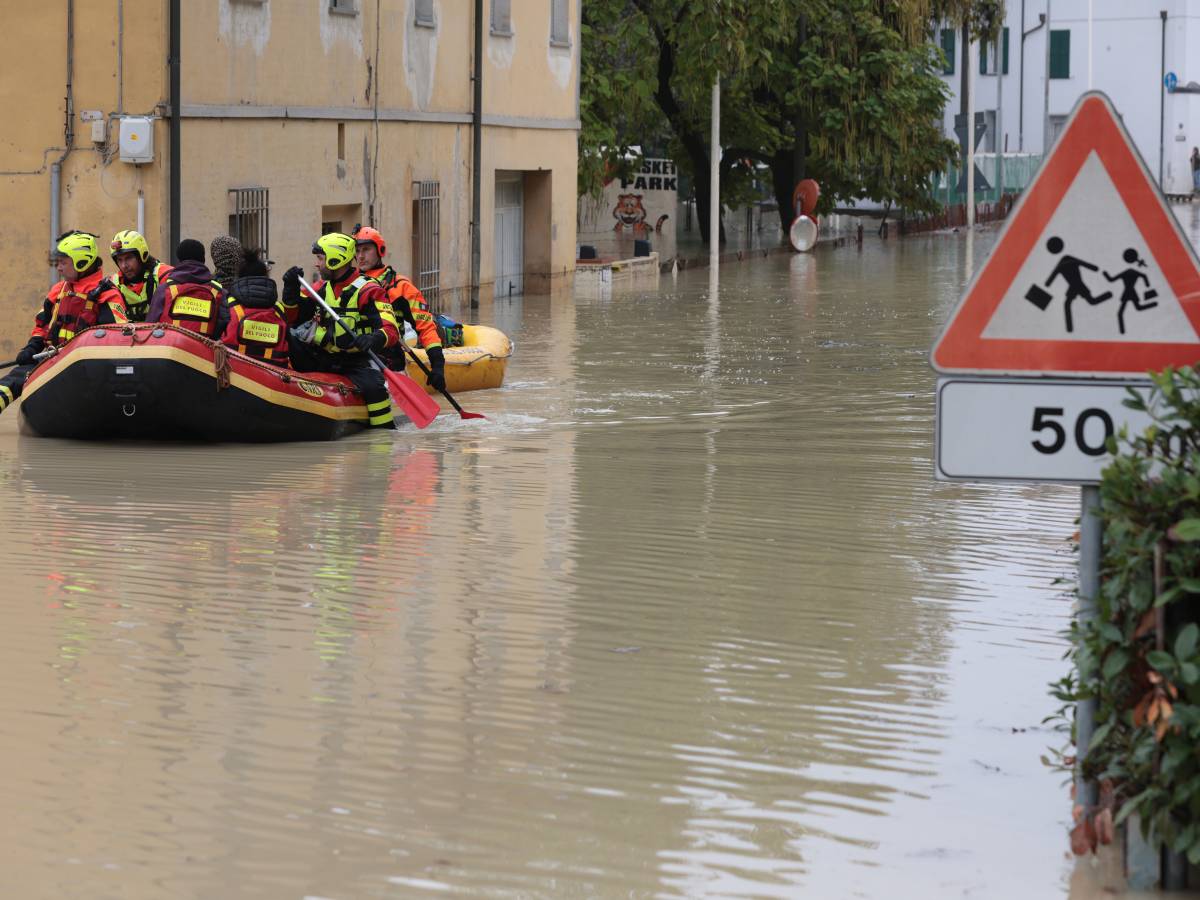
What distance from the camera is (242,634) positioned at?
27.0 ft

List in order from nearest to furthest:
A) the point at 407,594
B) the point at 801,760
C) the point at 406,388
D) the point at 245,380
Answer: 1. the point at 801,760
2. the point at 407,594
3. the point at 245,380
4. the point at 406,388

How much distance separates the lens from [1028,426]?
17.0ft

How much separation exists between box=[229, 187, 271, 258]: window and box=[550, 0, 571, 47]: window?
12463 mm

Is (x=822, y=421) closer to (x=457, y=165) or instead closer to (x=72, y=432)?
(x=72, y=432)

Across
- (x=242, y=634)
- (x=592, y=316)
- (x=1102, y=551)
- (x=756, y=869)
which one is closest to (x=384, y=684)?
(x=242, y=634)

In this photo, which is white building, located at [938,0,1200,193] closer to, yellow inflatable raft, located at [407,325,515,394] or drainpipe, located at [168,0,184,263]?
drainpipe, located at [168,0,184,263]

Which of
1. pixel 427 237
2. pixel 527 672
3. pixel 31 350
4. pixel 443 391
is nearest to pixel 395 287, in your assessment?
pixel 443 391

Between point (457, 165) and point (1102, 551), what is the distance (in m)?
25.2

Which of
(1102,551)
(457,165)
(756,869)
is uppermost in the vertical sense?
(457,165)

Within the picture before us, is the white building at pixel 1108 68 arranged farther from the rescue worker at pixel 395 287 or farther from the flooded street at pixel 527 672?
the flooded street at pixel 527 672

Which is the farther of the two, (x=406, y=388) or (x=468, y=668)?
(x=406, y=388)

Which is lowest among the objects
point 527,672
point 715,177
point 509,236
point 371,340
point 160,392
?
point 527,672

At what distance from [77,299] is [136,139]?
5.10 m

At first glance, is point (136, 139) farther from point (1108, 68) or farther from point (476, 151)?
point (1108, 68)
